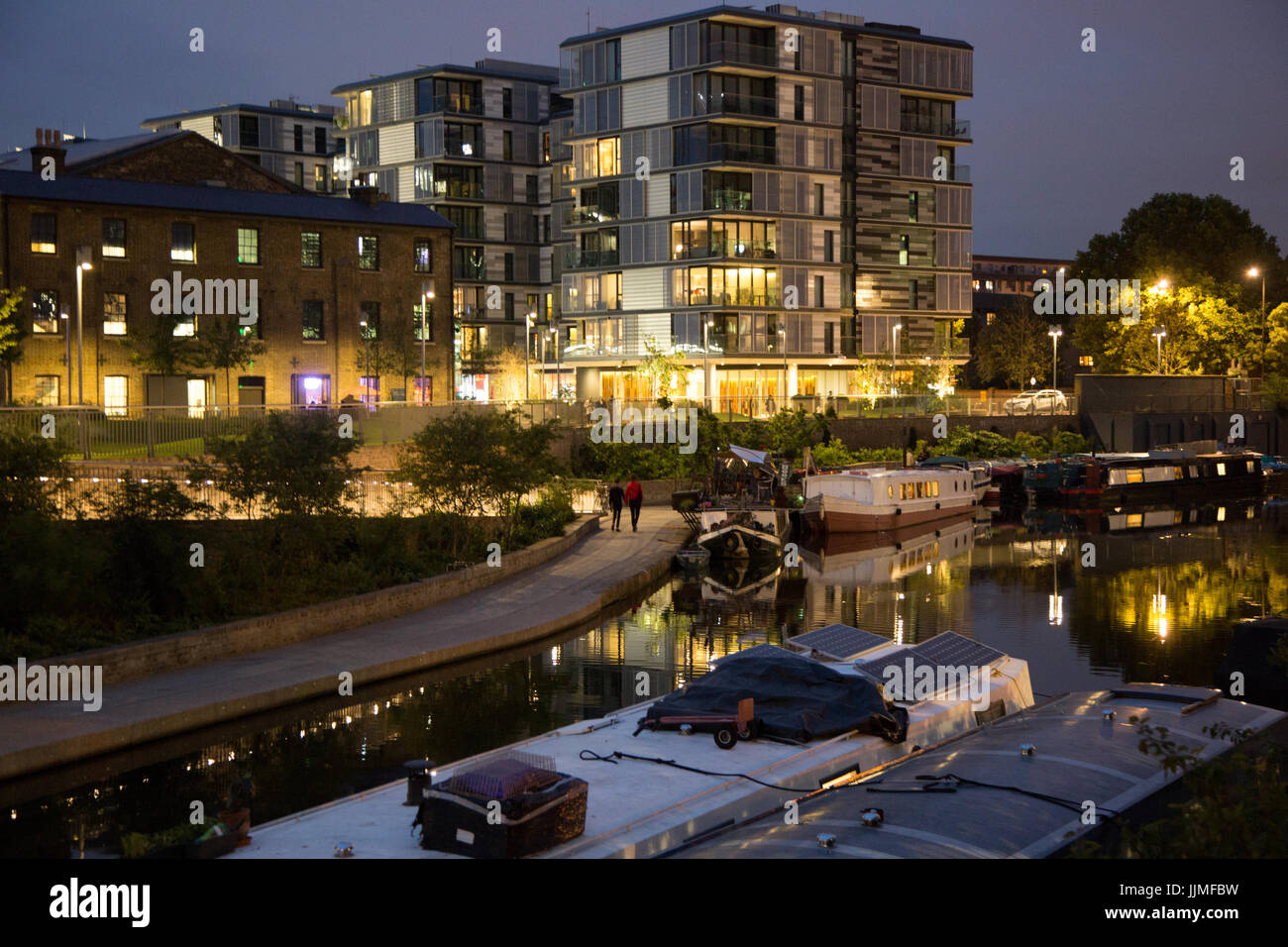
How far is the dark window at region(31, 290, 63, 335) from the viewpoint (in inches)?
2238

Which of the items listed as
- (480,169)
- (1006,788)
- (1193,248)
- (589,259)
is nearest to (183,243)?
(589,259)

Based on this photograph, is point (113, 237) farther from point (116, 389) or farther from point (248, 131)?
point (248, 131)

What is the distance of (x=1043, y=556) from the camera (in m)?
44.3

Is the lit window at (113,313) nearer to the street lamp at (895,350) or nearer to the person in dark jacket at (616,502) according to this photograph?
the person in dark jacket at (616,502)

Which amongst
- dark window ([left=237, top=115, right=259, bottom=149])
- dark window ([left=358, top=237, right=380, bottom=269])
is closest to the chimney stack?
dark window ([left=358, top=237, right=380, bottom=269])

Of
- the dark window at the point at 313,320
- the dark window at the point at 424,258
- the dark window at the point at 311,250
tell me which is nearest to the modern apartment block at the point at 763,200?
the dark window at the point at 424,258

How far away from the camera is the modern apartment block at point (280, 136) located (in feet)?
373

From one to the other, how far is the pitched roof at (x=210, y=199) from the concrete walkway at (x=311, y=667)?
36109mm

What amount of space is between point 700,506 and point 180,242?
1291 inches

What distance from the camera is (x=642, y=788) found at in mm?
12617

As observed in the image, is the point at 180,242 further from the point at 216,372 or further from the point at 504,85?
the point at 504,85

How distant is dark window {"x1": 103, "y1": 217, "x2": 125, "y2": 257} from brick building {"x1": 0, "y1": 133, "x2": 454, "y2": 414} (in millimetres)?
64
